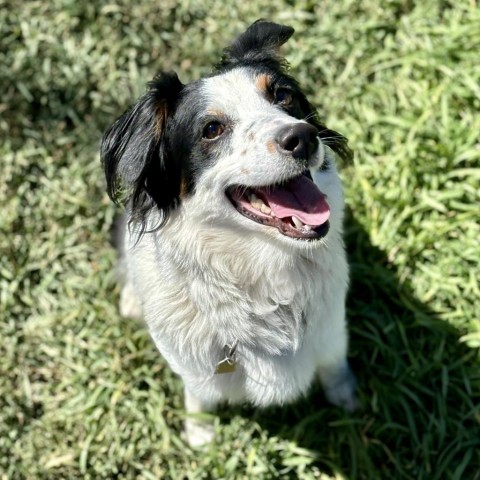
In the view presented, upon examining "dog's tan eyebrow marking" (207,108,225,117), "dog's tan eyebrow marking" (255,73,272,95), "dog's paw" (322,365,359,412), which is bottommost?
"dog's paw" (322,365,359,412)

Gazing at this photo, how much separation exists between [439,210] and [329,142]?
126 centimetres

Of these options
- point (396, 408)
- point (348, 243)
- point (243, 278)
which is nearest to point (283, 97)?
point (243, 278)

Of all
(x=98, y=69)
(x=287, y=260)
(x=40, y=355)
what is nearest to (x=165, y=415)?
(x=40, y=355)

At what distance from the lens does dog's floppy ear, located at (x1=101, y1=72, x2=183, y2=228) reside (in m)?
2.61

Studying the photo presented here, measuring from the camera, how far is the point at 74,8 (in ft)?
15.8

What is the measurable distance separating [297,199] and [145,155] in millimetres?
583

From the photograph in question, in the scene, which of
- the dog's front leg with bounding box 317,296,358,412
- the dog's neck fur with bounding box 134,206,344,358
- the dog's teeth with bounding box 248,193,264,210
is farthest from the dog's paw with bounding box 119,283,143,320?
the dog's teeth with bounding box 248,193,264,210

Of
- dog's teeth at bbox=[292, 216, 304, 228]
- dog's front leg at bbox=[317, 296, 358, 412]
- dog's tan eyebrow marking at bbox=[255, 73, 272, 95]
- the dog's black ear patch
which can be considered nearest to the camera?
dog's teeth at bbox=[292, 216, 304, 228]

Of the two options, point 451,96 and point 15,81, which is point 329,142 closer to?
point 451,96

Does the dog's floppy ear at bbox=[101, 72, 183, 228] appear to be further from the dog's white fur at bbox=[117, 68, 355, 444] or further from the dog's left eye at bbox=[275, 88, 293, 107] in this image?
the dog's left eye at bbox=[275, 88, 293, 107]

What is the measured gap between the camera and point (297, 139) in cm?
248

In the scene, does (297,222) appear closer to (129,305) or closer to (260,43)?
(260,43)

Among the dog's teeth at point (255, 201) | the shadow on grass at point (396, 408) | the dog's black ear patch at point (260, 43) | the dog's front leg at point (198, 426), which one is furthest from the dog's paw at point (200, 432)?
the dog's black ear patch at point (260, 43)

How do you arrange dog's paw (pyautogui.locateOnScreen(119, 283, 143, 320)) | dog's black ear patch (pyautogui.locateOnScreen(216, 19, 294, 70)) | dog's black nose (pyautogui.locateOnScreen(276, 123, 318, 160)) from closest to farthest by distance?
1. dog's black nose (pyautogui.locateOnScreen(276, 123, 318, 160))
2. dog's black ear patch (pyautogui.locateOnScreen(216, 19, 294, 70))
3. dog's paw (pyautogui.locateOnScreen(119, 283, 143, 320))
